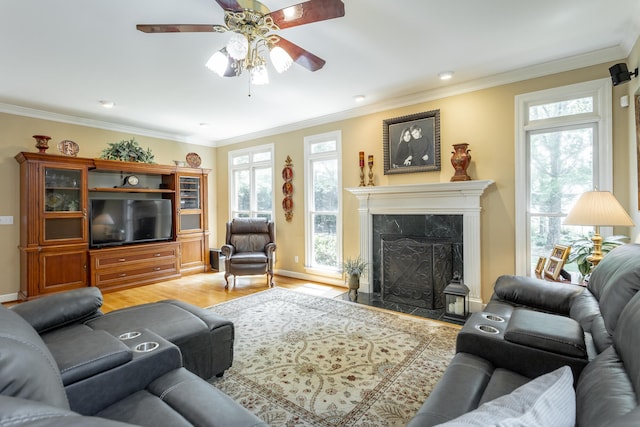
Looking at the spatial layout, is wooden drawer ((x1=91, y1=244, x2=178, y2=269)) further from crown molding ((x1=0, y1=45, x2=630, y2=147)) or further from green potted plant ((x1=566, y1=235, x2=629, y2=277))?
green potted plant ((x1=566, y1=235, x2=629, y2=277))

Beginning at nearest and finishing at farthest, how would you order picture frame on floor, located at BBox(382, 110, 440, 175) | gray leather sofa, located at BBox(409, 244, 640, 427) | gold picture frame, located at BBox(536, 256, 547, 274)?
1. gray leather sofa, located at BBox(409, 244, 640, 427)
2. gold picture frame, located at BBox(536, 256, 547, 274)
3. picture frame on floor, located at BBox(382, 110, 440, 175)

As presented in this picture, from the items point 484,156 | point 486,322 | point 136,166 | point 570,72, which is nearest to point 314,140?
point 484,156

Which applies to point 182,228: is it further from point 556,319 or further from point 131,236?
point 556,319

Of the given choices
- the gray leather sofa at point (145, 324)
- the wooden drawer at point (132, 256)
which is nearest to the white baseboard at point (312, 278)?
the wooden drawer at point (132, 256)

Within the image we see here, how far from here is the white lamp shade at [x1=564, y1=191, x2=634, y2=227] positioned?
89.0 inches

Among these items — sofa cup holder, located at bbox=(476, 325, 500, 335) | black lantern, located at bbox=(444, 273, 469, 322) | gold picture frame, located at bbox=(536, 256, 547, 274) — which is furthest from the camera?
black lantern, located at bbox=(444, 273, 469, 322)

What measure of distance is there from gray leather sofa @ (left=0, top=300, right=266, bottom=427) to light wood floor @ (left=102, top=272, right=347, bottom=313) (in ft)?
8.28

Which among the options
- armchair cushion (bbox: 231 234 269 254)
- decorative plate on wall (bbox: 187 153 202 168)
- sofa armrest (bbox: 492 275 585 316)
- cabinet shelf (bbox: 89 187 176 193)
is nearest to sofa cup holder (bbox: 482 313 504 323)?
sofa armrest (bbox: 492 275 585 316)

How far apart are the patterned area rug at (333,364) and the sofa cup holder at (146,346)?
0.73 meters

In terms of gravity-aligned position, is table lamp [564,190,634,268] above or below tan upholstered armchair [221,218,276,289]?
above

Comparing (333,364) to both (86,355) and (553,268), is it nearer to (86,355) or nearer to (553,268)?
(86,355)

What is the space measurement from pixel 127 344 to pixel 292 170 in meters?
4.12

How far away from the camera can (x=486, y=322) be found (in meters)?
1.84

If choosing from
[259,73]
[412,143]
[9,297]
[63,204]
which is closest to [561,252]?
[412,143]
